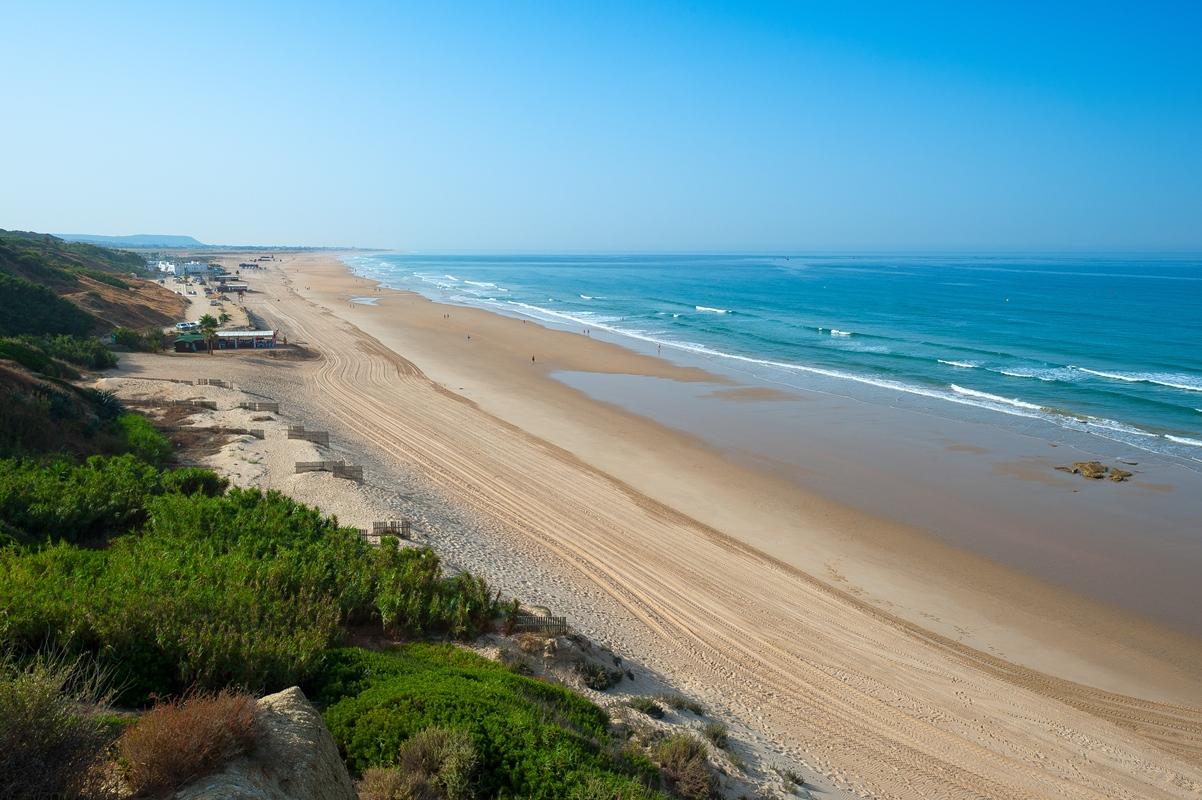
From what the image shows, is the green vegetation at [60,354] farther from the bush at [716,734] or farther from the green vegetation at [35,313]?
the bush at [716,734]

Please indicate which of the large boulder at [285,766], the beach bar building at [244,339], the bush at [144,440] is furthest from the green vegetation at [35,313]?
the large boulder at [285,766]

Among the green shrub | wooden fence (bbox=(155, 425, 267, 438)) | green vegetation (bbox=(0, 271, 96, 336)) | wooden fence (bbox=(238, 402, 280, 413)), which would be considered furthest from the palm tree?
the green shrub

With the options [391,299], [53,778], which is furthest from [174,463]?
[391,299]

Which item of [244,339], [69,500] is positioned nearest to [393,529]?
[69,500]

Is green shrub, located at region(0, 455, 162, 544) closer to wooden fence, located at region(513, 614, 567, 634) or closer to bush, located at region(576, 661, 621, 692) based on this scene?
wooden fence, located at region(513, 614, 567, 634)

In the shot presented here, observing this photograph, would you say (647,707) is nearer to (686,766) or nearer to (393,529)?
(686,766)
